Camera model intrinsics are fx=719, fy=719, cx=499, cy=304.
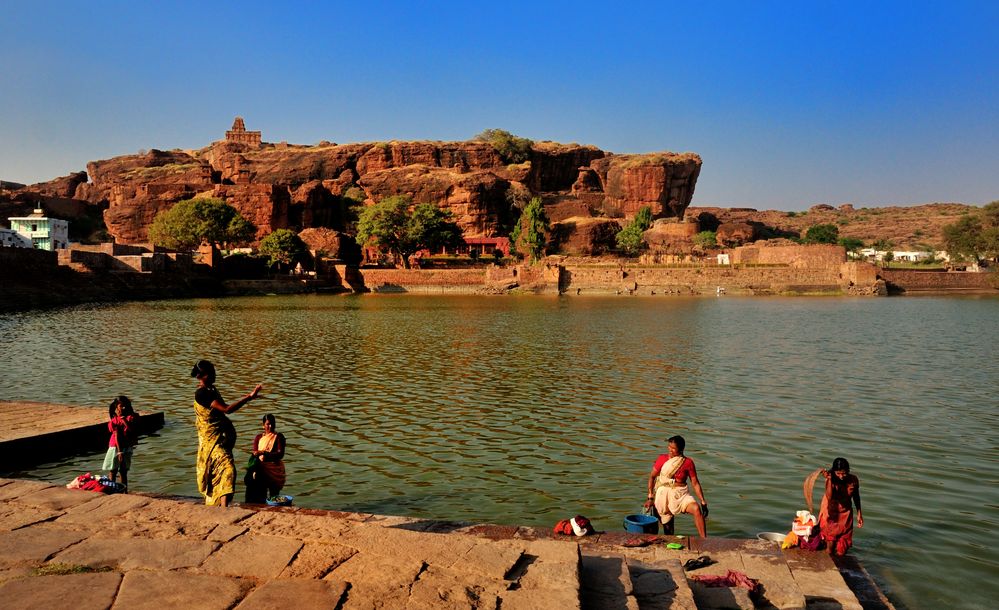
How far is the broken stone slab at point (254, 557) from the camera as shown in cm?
521

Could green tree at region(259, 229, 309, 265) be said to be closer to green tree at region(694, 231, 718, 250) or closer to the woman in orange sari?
green tree at region(694, 231, 718, 250)

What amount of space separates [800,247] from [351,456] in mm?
73678

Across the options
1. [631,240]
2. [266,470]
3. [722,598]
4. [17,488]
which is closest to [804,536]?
[722,598]

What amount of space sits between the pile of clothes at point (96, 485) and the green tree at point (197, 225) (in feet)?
244

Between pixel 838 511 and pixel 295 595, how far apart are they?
5.55 metres

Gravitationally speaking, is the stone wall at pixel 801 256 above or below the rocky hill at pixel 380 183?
below

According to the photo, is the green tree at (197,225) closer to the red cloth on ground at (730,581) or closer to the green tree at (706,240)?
the green tree at (706,240)

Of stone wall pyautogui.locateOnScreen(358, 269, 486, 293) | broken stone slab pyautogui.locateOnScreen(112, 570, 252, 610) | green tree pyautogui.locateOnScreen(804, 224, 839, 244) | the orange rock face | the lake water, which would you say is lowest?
the lake water

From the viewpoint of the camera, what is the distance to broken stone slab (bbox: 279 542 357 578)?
A: 202 inches

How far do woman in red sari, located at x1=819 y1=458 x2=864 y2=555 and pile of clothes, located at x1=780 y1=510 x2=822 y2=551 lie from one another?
0.12 meters

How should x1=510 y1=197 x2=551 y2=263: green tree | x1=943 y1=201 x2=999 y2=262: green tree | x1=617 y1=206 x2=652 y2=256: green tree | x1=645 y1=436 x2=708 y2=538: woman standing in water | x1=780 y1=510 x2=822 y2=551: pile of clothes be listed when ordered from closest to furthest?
x1=780 y1=510 x2=822 y2=551: pile of clothes < x1=645 y1=436 x2=708 y2=538: woman standing in water < x1=943 y1=201 x2=999 y2=262: green tree < x1=510 y1=197 x2=551 y2=263: green tree < x1=617 y1=206 x2=652 y2=256: green tree

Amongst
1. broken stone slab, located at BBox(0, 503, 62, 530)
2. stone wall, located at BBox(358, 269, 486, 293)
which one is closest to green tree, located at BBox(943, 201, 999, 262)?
stone wall, located at BBox(358, 269, 486, 293)

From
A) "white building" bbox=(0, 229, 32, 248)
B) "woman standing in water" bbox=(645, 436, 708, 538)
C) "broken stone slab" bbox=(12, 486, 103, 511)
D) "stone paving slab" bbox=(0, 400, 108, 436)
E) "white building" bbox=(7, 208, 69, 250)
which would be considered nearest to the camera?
"broken stone slab" bbox=(12, 486, 103, 511)

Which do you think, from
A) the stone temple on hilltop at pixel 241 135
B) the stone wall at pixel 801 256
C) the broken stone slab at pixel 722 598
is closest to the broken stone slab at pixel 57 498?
the broken stone slab at pixel 722 598
